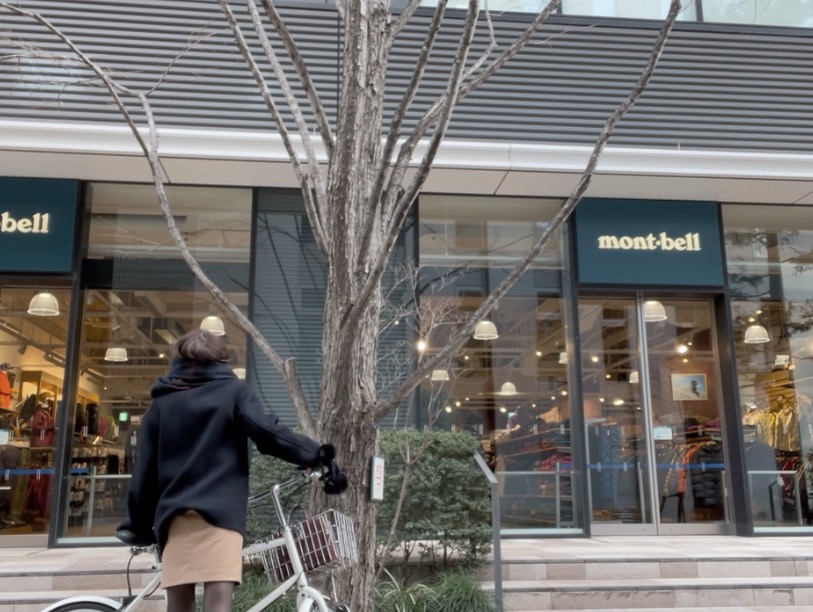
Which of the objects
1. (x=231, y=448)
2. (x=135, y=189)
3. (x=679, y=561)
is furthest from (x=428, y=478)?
(x=135, y=189)

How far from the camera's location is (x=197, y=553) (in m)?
2.73

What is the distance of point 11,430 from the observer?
799 cm

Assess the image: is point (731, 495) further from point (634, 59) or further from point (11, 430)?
point (11, 430)

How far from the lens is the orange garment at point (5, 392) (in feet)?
26.8

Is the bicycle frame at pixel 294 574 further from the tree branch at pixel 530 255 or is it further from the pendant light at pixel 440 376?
the pendant light at pixel 440 376

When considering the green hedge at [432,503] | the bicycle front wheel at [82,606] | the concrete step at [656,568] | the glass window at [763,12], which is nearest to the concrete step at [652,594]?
the concrete step at [656,568]

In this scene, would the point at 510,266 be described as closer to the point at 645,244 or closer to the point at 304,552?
the point at 645,244

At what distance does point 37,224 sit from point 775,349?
817 cm

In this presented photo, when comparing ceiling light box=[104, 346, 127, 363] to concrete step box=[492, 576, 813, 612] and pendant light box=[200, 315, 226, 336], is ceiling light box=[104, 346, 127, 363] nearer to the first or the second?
pendant light box=[200, 315, 226, 336]

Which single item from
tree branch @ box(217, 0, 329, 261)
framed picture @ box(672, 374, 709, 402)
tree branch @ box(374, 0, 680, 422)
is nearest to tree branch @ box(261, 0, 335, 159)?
tree branch @ box(217, 0, 329, 261)

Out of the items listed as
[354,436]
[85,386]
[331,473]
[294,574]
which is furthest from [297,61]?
[85,386]

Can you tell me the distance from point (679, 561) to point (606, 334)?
3.06 metres

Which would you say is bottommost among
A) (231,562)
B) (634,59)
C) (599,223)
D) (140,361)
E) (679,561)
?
(679,561)

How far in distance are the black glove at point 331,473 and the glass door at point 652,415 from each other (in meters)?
5.88
